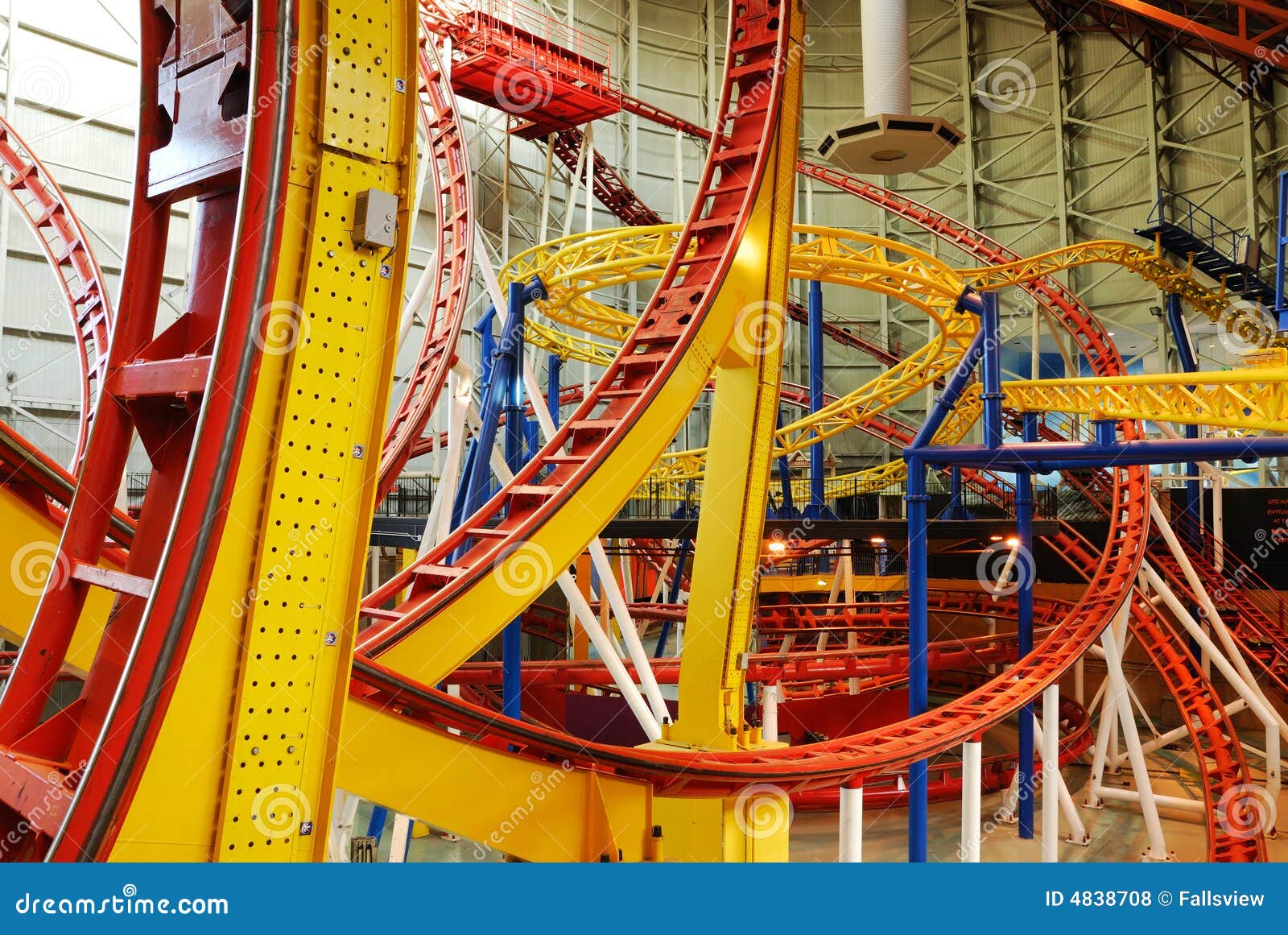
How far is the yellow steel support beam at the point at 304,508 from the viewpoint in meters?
2.25

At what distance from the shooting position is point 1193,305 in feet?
65.9

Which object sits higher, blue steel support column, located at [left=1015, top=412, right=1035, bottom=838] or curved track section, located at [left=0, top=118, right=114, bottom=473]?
curved track section, located at [left=0, top=118, right=114, bottom=473]

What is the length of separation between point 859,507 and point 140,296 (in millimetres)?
24620

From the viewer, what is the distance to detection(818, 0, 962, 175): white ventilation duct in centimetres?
852

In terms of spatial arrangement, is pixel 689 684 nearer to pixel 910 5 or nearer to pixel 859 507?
pixel 859 507

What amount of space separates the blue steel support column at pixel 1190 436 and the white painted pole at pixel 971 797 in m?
12.4

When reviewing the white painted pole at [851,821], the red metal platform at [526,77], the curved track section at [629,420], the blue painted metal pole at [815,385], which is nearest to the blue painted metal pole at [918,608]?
the white painted pole at [851,821]

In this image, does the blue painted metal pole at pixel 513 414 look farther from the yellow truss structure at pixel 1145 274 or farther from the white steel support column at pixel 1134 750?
the yellow truss structure at pixel 1145 274

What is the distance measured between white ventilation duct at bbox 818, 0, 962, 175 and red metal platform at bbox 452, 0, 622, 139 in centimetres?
1155

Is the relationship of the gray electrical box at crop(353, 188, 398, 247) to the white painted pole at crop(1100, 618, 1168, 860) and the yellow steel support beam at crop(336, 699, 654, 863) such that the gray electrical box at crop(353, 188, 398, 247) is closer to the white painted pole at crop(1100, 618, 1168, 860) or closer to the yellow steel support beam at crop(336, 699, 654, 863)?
the yellow steel support beam at crop(336, 699, 654, 863)

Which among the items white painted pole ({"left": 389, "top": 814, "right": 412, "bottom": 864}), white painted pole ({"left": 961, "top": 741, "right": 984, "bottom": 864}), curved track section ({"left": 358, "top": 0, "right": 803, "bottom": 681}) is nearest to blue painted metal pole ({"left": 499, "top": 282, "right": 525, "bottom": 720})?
white painted pole ({"left": 389, "top": 814, "right": 412, "bottom": 864})

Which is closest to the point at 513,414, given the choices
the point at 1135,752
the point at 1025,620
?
the point at 1025,620

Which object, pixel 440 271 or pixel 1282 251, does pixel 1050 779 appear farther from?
pixel 440 271

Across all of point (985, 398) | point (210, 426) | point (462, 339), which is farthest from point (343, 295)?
point (462, 339)
